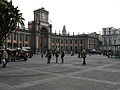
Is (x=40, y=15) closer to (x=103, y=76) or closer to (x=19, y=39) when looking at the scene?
(x=19, y=39)

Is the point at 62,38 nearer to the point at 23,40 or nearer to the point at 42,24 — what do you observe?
the point at 42,24

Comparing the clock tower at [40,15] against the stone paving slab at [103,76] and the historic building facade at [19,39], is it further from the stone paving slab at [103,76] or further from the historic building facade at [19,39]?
the stone paving slab at [103,76]

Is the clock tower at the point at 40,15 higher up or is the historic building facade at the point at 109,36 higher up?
the clock tower at the point at 40,15

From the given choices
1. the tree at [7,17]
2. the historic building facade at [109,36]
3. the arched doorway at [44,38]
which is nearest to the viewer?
the tree at [7,17]

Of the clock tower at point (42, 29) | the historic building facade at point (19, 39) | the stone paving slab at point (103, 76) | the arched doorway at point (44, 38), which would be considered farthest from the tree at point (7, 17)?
the arched doorway at point (44, 38)

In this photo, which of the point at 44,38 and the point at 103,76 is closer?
the point at 103,76

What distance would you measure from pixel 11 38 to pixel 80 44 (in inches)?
1884

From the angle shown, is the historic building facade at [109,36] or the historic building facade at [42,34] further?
the historic building facade at [109,36]

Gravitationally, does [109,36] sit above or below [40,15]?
below

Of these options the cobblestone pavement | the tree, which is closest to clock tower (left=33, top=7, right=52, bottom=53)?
the cobblestone pavement

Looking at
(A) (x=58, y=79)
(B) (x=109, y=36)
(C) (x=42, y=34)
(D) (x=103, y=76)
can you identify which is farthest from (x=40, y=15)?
(A) (x=58, y=79)

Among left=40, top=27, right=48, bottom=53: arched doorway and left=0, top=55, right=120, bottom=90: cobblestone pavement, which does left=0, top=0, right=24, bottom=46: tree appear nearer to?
left=0, top=55, right=120, bottom=90: cobblestone pavement

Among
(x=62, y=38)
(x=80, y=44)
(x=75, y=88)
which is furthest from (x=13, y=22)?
(x=80, y=44)

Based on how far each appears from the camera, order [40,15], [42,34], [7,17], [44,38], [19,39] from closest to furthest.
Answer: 1. [7,17]
2. [19,39]
3. [40,15]
4. [44,38]
5. [42,34]
